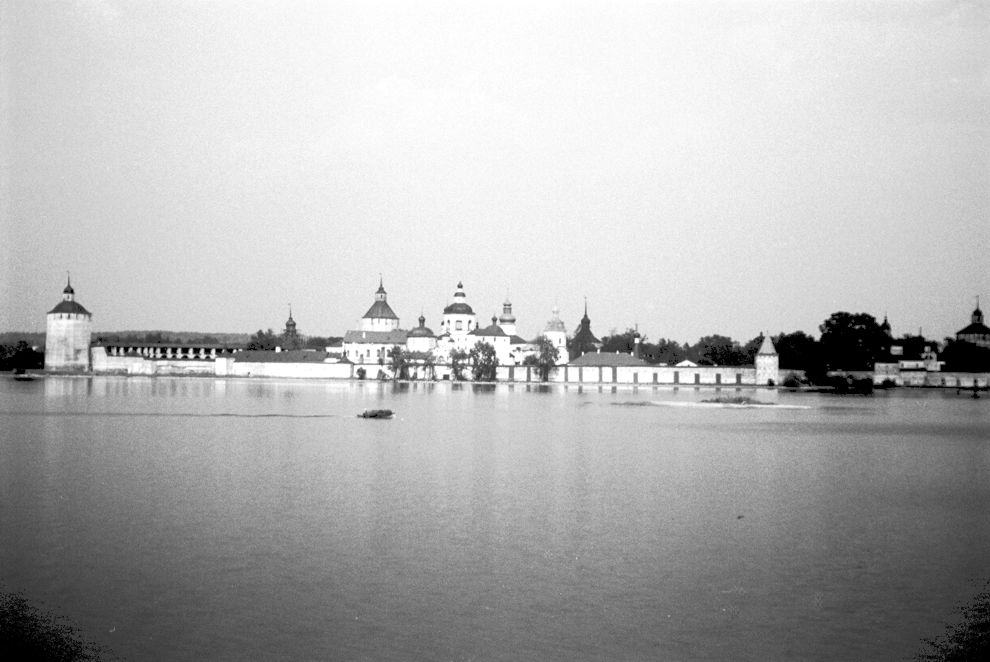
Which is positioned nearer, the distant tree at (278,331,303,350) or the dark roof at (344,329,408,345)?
the dark roof at (344,329,408,345)

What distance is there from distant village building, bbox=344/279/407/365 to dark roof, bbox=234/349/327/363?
280cm

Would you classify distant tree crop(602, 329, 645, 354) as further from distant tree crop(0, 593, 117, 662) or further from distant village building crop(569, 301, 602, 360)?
distant tree crop(0, 593, 117, 662)

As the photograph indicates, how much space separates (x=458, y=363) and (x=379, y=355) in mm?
9541

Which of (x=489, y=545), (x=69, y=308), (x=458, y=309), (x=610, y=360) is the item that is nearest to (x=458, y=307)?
(x=458, y=309)

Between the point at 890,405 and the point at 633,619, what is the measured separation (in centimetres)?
4360

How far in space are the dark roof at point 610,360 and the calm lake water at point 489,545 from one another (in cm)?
4909

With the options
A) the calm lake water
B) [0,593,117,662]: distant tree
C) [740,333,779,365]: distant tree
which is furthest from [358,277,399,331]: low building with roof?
[0,593,117,662]: distant tree

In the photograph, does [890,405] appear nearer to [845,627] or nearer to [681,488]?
[681,488]

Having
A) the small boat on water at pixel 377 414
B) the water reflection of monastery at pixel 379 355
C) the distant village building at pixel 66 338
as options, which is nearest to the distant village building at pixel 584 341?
the water reflection of monastery at pixel 379 355

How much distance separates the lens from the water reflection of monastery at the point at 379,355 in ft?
247

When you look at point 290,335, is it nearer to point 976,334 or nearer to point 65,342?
point 65,342

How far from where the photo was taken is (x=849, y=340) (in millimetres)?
71750

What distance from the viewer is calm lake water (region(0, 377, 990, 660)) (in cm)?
906

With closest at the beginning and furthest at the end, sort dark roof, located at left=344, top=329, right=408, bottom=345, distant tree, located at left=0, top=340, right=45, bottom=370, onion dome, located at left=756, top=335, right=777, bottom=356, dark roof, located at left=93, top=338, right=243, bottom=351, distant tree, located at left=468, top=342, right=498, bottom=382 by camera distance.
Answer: onion dome, located at left=756, top=335, right=777, bottom=356
distant tree, located at left=468, top=342, right=498, bottom=382
distant tree, located at left=0, top=340, right=45, bottom=370
dark roof, located at left=344, top=329, right=408, bottom=345
dark roof, located at left=93, top=338, right=243, bottom=351
